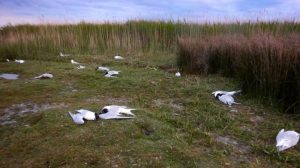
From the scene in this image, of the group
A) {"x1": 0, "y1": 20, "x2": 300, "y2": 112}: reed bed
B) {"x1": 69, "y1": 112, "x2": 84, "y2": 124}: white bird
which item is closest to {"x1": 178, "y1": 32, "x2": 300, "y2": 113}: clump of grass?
{"x1": 0, "y1": 20, "x2": 300, "y2": 112}: reed bed

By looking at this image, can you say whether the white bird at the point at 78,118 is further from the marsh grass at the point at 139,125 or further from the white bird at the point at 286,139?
the white bird at the point at 286,139

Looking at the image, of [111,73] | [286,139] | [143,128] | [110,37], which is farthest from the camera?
[110,37]

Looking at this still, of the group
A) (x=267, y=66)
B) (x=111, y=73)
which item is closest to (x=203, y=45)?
(x=111, y=73)

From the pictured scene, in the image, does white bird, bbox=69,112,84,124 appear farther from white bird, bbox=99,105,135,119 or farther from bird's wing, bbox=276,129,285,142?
bird's wing, bbox=276,129,285,142

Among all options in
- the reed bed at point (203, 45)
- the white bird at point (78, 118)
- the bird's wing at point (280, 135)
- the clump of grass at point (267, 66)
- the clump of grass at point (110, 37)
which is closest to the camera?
the bird's wing at point (280, 135)

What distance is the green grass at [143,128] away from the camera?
106 inches

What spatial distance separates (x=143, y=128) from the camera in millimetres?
3162

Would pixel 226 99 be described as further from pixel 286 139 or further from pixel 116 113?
pixel 116 113

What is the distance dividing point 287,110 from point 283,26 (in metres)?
5.38

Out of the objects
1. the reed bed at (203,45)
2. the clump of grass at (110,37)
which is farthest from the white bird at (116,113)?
the clump of grass at (110,37)

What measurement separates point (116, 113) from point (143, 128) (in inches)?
15.3

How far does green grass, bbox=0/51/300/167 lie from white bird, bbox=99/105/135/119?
8 cm

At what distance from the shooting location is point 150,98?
14.0 ft

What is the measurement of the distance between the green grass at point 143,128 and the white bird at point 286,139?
50 mm
